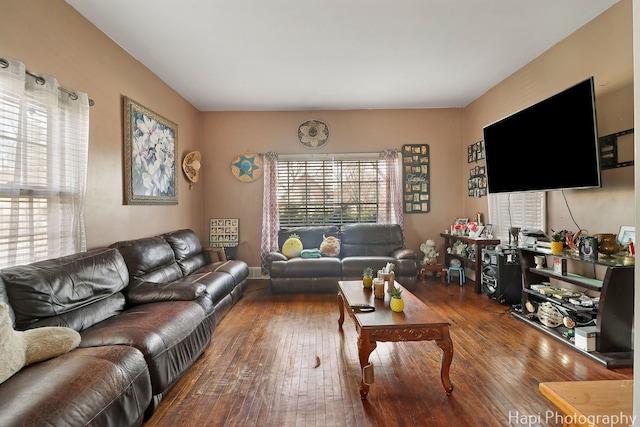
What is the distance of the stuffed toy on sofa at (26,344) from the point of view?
1.50 meters

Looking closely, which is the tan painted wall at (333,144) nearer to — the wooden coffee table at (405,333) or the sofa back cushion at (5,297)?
the wooden coffee table at (405,333)

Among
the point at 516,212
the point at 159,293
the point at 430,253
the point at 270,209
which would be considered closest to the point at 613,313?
the point at 516,212

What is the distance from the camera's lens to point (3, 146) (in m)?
2.10

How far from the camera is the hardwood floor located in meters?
1.95

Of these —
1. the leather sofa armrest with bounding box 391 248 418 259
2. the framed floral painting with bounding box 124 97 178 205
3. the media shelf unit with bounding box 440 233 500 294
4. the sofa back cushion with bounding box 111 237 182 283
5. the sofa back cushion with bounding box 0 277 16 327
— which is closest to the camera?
the sofa back cushion with bounding box 0 277 16 327

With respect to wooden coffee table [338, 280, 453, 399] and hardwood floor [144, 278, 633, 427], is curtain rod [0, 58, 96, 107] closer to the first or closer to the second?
hardwood floor [144, 278, 633, 427]

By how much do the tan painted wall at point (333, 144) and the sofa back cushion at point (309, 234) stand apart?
618 mm

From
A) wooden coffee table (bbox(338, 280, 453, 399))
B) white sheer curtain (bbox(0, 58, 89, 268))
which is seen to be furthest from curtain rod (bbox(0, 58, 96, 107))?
wooden coffee table (bbox(338, 280, 453, 399))

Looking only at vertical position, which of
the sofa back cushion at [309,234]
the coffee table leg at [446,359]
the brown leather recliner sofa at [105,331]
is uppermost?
the sofa back cushion at [309,234]

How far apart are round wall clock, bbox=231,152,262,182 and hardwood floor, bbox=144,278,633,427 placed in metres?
2.77

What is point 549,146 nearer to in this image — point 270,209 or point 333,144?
point 333,144

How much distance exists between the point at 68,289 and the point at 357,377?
2.02m

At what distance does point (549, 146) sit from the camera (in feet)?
10.4

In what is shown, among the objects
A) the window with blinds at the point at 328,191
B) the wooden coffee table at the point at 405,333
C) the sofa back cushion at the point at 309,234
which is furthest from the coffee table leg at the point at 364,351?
the window with blinds at the point at 328,191
